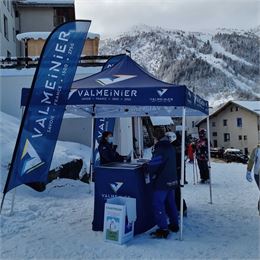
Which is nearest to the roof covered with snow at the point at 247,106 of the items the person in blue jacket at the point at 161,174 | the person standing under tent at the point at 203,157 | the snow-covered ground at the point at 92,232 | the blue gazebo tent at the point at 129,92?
the person standing under tent at the point at 203,157

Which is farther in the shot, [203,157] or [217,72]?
[217,72]

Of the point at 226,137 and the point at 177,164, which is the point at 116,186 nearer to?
the point at 177,164

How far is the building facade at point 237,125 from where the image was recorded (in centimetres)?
6097

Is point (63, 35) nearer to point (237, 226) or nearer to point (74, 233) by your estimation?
point (74, 233)

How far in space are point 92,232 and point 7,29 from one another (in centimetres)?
2310

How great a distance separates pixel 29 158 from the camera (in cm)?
741

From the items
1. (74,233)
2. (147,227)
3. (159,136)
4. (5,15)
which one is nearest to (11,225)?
(74,233)

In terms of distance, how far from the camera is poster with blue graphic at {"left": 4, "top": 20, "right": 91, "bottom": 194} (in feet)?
23.8

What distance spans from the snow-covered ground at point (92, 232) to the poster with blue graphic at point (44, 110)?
35.8 inches

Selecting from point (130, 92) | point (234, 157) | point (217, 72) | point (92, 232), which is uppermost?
point (217, 72)

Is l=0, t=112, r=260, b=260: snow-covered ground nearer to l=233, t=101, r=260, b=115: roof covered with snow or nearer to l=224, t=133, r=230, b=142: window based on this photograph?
l=233, t=101, r=260, b=115: roof covered with snow

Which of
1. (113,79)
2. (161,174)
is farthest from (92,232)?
(113,79)

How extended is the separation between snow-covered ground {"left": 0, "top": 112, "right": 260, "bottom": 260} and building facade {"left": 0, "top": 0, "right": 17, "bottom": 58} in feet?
53.1

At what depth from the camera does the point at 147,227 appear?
6789mm
